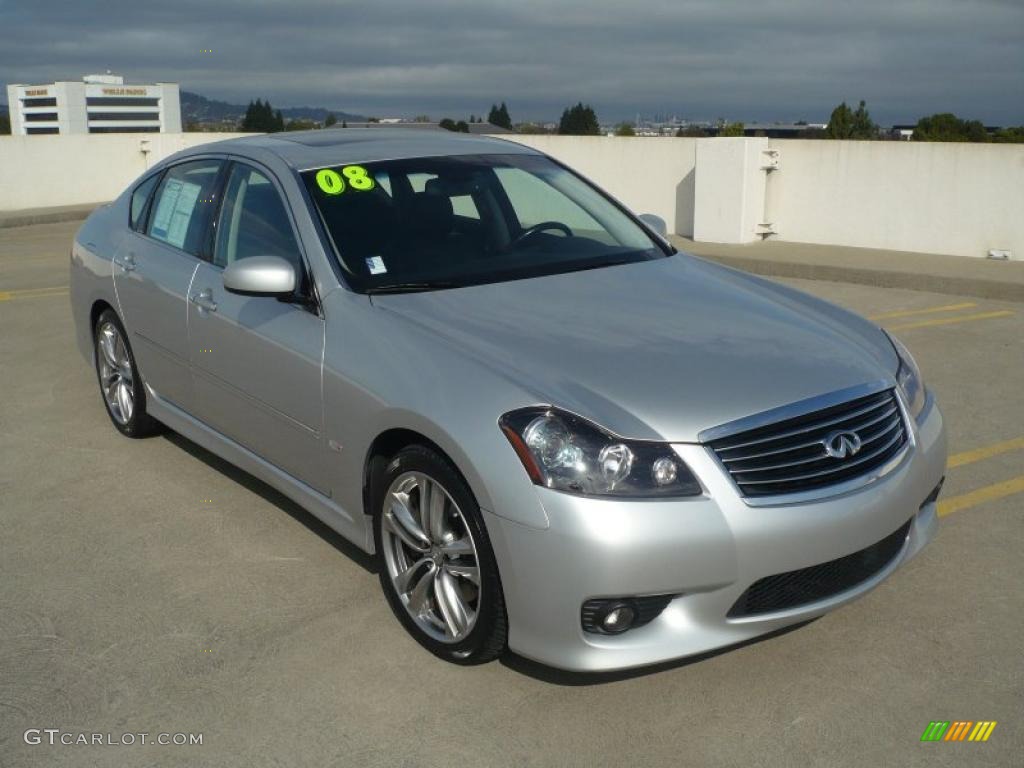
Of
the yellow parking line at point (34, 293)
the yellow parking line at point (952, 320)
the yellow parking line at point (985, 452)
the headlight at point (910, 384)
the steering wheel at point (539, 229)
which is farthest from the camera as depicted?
the yellow parking line at point (34, 293)

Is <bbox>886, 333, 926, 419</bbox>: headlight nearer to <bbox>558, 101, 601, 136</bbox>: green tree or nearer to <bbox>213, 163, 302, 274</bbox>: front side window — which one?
<bbox>213, 163, 302, 274</bbox>: front side window

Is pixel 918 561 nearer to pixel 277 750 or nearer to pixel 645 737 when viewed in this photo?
pixel 645 737

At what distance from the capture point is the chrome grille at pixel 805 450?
130 inches

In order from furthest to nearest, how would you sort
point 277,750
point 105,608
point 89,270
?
1. point 89,270
2. point 105,608
3. point 277,750

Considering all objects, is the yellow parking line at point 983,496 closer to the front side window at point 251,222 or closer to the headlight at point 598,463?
the headlight at point 598,463

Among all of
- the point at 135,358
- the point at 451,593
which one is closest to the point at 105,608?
the point at 451,593

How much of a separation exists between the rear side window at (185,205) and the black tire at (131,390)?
0.63 meters

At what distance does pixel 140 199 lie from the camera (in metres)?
6.08

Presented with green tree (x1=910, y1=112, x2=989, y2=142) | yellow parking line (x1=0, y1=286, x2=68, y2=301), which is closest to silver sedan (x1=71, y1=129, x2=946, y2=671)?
yellow parking line (x1=0, y1=286, x2=68, y2=301)

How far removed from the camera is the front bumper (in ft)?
10.4

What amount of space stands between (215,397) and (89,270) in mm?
1817

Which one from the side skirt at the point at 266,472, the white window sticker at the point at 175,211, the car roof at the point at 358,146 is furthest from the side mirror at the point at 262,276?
the white window sticker at the point at 175,211

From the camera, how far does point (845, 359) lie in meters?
3.85

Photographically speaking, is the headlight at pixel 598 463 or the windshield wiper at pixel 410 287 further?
the windshield wiper at pixel 410 287
